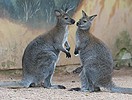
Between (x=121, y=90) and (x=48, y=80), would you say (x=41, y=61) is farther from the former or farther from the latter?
(x=121, y=90)

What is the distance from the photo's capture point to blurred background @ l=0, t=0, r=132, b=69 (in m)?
9.97

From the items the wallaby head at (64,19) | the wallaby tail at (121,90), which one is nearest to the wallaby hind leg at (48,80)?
the wallaby head at (64,19)

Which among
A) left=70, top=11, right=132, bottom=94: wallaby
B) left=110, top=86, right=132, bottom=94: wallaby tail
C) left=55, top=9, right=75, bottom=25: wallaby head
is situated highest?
left=55, top=9, right=75, bottom=25: wallaby head

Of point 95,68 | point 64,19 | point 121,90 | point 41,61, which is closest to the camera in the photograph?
point 121,90

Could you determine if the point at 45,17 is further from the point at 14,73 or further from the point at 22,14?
the point at 14,73

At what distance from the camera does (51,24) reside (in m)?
10.3

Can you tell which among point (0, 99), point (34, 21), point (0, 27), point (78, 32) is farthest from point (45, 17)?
point (0, 99)

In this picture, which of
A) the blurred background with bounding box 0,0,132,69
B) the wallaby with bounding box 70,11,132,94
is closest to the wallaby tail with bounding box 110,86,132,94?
the wallaby with bounding box 70,11,132,94

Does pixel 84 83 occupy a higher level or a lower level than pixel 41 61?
lower

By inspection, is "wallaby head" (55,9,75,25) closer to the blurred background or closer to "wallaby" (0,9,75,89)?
"wallaby" (0,9,75,89)

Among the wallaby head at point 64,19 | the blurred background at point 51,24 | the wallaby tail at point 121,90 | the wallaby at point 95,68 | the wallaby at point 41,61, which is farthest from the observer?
the blurred background at point 51,24

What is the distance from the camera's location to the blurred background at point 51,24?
9.97 metres

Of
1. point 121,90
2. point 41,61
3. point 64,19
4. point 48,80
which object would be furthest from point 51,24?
point 121,90

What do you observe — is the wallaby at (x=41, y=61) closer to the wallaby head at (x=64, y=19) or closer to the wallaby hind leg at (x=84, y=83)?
the wallaby head at (x=64, y=19)
